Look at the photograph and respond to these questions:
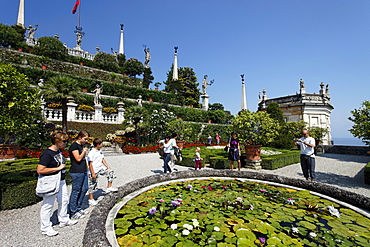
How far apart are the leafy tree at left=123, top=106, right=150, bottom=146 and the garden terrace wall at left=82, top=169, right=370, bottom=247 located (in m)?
11.0

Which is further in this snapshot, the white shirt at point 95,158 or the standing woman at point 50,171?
the white shirt at point 95,158

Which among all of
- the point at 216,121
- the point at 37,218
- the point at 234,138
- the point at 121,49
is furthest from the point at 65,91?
the point at 121,49

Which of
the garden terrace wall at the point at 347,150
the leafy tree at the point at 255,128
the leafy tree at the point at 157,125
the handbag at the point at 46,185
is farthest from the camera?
the leafy tree at the point at 157,125

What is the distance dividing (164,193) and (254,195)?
7.98 feet

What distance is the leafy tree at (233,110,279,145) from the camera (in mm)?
9062

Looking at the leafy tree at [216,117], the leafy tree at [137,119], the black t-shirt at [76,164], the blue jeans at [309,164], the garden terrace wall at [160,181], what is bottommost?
the garden terrace wall at [160,181]

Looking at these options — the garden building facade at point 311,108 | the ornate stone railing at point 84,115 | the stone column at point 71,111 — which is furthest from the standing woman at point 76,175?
the garden building facade at point 311,108

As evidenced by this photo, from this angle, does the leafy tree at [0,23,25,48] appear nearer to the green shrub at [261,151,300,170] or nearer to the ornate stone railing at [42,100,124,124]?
the ornate stone railing at [42,100,124,124]

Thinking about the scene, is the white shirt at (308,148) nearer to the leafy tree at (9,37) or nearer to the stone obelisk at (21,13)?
the leafy tree at (9,37)

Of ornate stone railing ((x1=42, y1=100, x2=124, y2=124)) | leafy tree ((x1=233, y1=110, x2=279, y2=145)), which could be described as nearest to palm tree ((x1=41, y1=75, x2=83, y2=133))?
ornate stone railing ((x1=42, y1=100, x2=124, y2=124))

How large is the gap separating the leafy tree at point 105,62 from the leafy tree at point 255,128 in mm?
32401

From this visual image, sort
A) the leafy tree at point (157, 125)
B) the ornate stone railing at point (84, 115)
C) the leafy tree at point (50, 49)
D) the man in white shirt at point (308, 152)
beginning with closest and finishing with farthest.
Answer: the man in white shirt at point (308, 152)
the ornate stone railing at point (84, 115)
the leafy tree at point (157, 125)
the leafy tree at point (50, 49)

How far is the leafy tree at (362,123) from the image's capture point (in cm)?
593

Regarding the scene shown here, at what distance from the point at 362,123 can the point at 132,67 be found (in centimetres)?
3709
